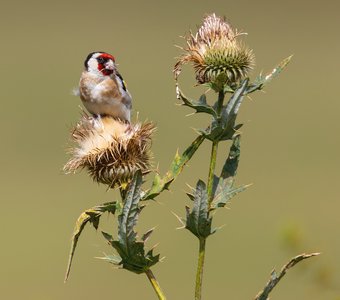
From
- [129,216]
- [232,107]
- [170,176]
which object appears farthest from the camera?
[170,176]

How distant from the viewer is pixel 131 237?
11.7 feet

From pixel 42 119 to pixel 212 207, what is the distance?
15.6m

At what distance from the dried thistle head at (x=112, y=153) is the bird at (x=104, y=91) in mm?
217

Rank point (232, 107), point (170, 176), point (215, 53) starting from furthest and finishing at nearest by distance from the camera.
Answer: point (215, 53)
point (170, 176)
point (232, 107)

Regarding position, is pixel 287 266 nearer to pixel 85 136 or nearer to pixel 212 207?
pixel 212 207

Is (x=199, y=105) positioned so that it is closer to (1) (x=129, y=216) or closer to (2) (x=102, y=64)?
(1) (x=129, y=216)

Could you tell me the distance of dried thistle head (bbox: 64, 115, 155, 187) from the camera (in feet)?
13.5

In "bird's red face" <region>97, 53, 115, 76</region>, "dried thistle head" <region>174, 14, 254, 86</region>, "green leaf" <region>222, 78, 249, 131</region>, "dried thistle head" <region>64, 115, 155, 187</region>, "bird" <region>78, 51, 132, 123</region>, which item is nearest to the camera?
"green leaf" <region>222, 78, 249, 131</region>

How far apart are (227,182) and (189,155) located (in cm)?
15

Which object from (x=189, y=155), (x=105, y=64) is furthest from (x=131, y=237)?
(x=105, y=64)

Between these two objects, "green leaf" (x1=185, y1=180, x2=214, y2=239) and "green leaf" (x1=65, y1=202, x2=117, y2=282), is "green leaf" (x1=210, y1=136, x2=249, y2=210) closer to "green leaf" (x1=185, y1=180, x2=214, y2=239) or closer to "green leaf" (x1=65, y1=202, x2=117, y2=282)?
"green leaf" (x1=185, y1=180, x2=214, y2=239)

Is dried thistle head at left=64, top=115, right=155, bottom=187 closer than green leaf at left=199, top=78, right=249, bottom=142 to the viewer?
No

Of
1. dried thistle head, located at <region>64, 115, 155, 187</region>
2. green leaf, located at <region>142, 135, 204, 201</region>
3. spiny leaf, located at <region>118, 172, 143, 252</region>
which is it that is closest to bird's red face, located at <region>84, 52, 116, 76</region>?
dried thistle head, located at <region>64, 115, 155, 187</region>

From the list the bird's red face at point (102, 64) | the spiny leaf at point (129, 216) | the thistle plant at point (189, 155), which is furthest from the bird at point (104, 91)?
the spiny leaf at point (129, 216)
